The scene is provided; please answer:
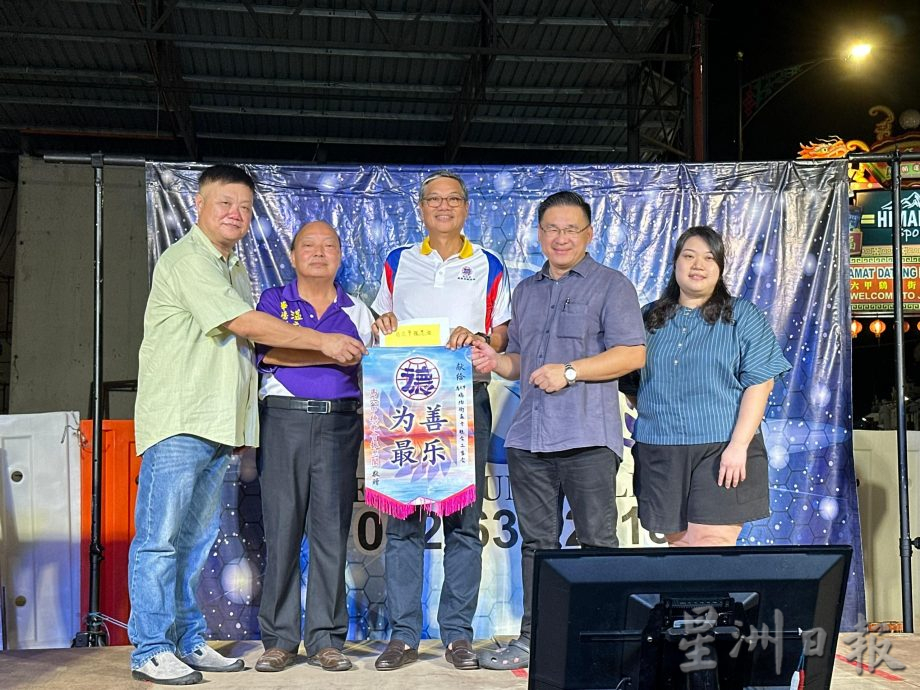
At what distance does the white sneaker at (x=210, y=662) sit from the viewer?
3.17 m

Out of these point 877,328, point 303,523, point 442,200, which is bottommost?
point 303,523

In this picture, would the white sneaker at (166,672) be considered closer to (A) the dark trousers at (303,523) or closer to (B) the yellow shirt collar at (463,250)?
(A) the dark trousers at (303,523)

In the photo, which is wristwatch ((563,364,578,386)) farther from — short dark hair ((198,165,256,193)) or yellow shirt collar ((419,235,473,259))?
short dark hair ((198,165,256,193))

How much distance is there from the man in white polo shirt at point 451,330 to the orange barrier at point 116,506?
148cm

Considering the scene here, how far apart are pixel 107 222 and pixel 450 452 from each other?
9045mm

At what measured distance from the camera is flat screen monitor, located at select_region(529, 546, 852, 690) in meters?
1.40

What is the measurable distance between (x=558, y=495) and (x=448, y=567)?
1.61 feet

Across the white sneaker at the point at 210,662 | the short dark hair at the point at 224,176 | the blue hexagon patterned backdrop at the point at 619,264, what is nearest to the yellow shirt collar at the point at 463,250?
the blue hexagon patterned backdrop at the point at 619,264

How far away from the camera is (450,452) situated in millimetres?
3230

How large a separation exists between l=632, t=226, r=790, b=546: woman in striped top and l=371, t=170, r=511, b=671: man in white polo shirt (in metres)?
0.62

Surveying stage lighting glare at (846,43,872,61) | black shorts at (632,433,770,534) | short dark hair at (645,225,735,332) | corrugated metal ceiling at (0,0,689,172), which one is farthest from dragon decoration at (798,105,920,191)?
black shorts at (632,433,770,534)

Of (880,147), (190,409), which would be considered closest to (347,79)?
(880,147)

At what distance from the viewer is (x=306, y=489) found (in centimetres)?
333

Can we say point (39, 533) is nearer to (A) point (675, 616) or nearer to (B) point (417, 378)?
(B) point (417, 378)
